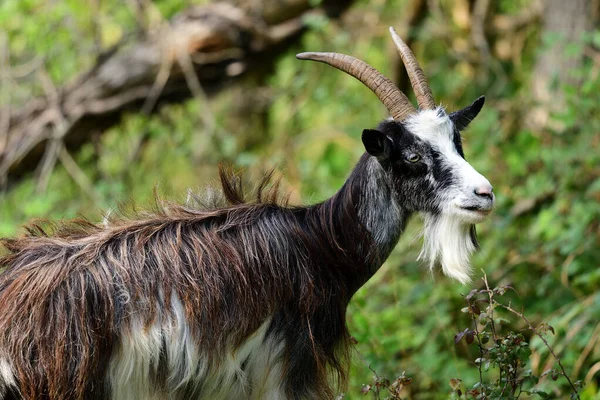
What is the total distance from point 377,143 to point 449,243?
2.32 feet

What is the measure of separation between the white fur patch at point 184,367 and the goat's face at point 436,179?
42.0 inches

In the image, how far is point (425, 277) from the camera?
801 cm

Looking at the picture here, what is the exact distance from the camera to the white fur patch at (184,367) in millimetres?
4469

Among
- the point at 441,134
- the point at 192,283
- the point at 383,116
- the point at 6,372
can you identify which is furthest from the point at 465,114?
the point at 383,116

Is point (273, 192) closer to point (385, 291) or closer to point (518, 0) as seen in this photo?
point (385, 291)

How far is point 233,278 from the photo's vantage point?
4.63m

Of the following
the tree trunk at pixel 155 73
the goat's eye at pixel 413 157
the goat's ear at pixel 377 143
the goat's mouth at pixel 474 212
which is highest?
the tree trunk at pixel 155 73

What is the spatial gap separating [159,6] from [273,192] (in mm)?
5529

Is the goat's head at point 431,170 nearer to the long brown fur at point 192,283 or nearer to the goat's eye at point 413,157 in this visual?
the goat's eye at point 413,157

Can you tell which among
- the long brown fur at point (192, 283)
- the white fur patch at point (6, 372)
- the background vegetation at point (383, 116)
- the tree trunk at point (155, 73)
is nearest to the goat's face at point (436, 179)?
the long brown fur at point (192, 283)

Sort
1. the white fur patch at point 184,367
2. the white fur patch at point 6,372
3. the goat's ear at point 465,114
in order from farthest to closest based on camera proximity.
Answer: the goat's ear at point 465,114
the white fur patch at point 184,367
the white fur patch at point 6,372

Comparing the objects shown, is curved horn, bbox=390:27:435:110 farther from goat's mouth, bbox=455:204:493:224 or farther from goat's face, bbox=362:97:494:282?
goat's mouth, bbox=455:204:493:224

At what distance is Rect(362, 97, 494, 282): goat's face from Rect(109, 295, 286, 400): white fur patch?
3.50 ft

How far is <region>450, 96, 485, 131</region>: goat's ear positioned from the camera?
522 centimetres
